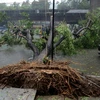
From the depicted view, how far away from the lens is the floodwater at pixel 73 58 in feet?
10.9

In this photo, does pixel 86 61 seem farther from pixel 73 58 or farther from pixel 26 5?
pixel 26 5

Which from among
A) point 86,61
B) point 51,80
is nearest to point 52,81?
point 51,80

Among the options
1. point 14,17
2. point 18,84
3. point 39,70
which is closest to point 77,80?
point 39,70

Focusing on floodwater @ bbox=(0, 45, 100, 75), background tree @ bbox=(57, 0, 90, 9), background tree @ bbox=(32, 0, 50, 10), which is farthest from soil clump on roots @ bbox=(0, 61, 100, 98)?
background tree @ bbox=(57, 0, 90, 9)

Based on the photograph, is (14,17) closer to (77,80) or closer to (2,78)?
(2,78)

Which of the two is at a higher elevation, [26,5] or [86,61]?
[26,5]

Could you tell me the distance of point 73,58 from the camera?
3.76 meters

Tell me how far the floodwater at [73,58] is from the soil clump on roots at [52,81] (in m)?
0.89

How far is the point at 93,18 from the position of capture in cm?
438

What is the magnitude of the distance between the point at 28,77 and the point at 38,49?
150 cm

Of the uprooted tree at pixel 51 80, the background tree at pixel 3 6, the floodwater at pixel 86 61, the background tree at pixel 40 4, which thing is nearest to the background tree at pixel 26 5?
the background tree at pixel 40 4

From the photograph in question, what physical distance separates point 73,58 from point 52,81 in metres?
1.64

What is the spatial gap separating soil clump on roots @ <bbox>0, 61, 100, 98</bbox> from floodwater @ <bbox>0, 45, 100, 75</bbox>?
0.89 m

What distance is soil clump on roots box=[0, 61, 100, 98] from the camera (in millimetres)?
2176
